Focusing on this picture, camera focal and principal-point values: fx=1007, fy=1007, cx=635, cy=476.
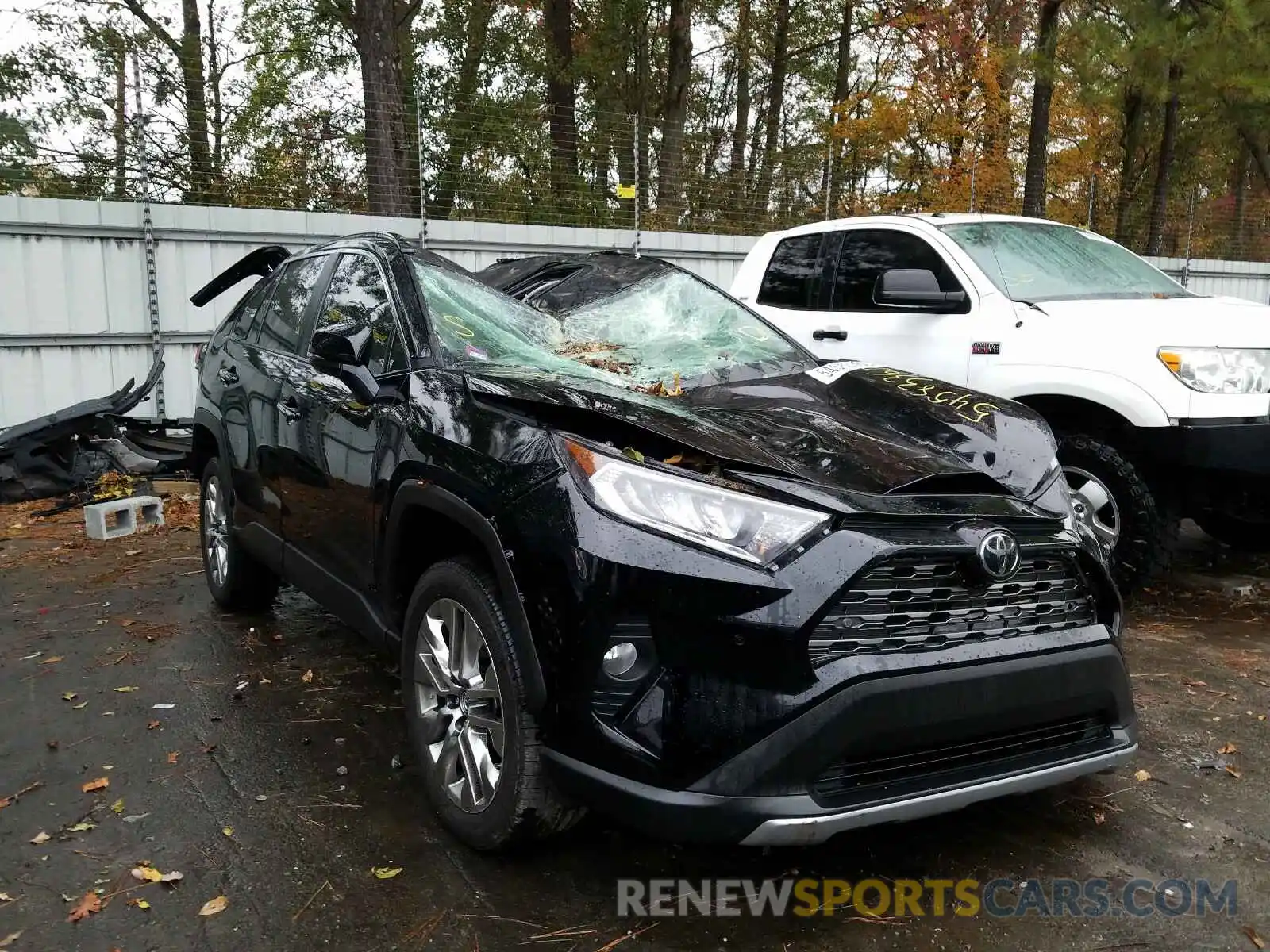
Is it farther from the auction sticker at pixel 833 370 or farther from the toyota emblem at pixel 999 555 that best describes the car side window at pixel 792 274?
the toyota emblem at pixel 999 555

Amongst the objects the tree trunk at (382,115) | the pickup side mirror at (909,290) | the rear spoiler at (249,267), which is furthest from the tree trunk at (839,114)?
the rear spoiler at (249,267)

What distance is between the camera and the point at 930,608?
95.3 inches

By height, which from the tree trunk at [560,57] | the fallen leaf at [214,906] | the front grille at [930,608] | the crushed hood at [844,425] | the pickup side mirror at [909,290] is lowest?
the fallen leaf at [214,906]

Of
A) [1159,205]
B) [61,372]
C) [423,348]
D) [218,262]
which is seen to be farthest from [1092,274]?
[1159,205]

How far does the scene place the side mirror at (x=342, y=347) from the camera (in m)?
3.33

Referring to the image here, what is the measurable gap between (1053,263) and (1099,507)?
61.0 inches

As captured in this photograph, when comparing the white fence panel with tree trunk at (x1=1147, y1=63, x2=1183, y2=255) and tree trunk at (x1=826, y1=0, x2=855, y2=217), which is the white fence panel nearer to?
tree trunk at (x1=826, y1=0, x2=855, y2=217)

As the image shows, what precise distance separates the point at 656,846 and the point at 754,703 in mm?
846

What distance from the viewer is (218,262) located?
30.1ft

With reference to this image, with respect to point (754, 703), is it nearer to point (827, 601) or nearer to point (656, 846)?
point (827, 601)

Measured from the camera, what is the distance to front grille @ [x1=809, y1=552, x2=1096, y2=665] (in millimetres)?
2320

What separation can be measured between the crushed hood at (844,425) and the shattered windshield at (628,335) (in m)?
0.16

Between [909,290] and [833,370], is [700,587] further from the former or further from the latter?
[909,290]

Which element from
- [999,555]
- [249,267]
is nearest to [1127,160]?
[249,267]
